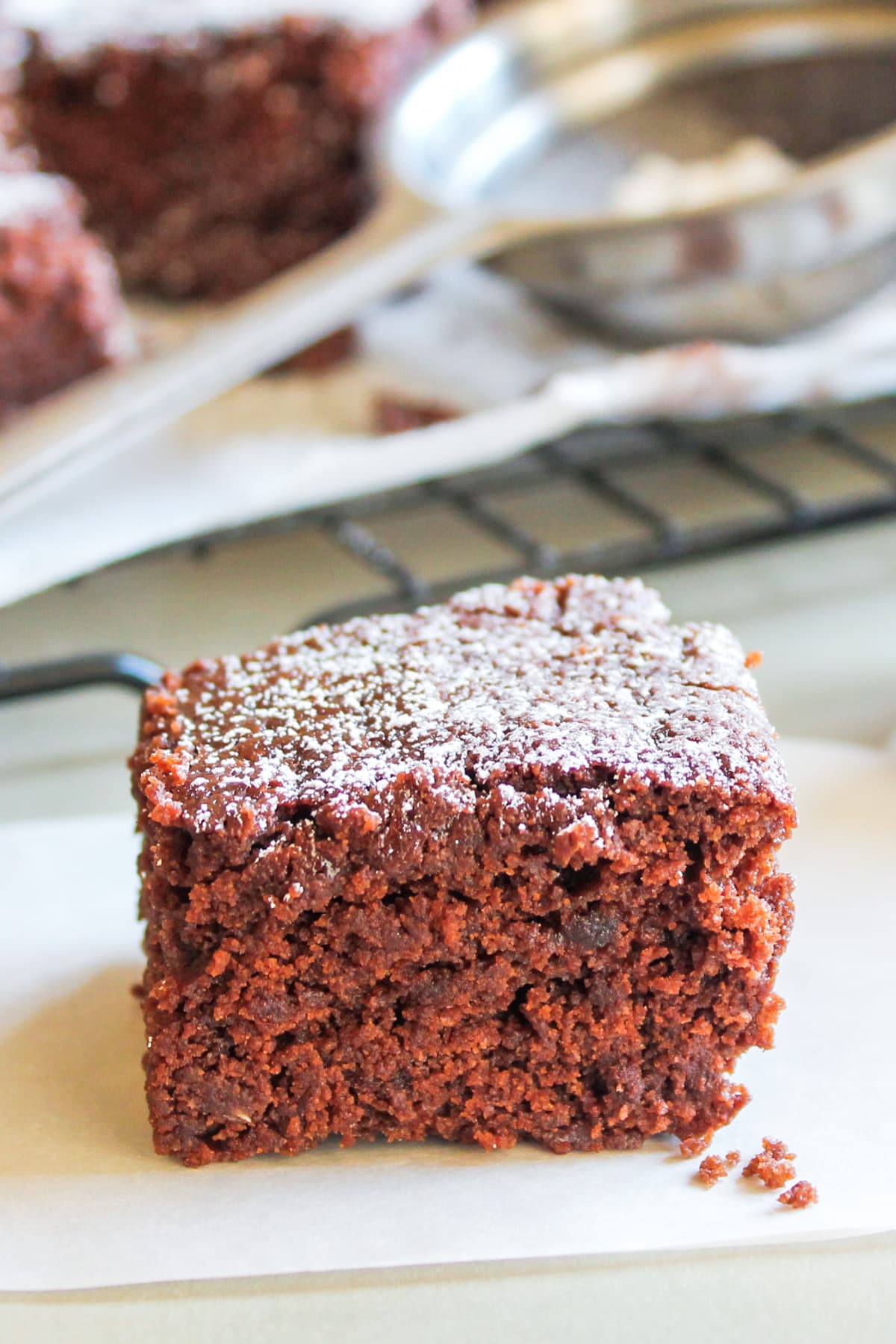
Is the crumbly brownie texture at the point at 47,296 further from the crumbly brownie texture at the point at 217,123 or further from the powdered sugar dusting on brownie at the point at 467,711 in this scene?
the powdered sugar dusting on brownie at the point at 467,711

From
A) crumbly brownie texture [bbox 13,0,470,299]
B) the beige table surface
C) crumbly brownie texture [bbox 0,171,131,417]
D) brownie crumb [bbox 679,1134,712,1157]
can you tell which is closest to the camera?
the beige table surface

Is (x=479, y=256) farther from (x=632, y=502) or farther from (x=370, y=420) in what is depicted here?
(x=632, y=502)

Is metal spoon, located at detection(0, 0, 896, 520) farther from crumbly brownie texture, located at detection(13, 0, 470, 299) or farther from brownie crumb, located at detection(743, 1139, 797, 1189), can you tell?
brownie crumb, located at detection(743, 1139, 797, 1189)

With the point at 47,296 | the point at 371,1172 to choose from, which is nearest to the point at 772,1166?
the point at 371,1172

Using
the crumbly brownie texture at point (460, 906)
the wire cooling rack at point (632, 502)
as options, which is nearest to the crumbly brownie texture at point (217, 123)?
the wire cooling rack at point (632, 502)

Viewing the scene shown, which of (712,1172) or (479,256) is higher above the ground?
(479,256)

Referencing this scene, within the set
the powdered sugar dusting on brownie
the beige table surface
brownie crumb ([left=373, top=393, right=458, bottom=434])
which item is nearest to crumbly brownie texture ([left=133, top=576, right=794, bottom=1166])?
the powdered sugar dusting on brownie

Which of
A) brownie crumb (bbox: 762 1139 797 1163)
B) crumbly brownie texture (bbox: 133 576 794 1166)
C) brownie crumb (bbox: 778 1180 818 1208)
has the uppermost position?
crumbly brownie texture (bbox: 133 576 794 1166)

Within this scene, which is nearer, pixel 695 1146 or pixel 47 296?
pixel 695 1146
